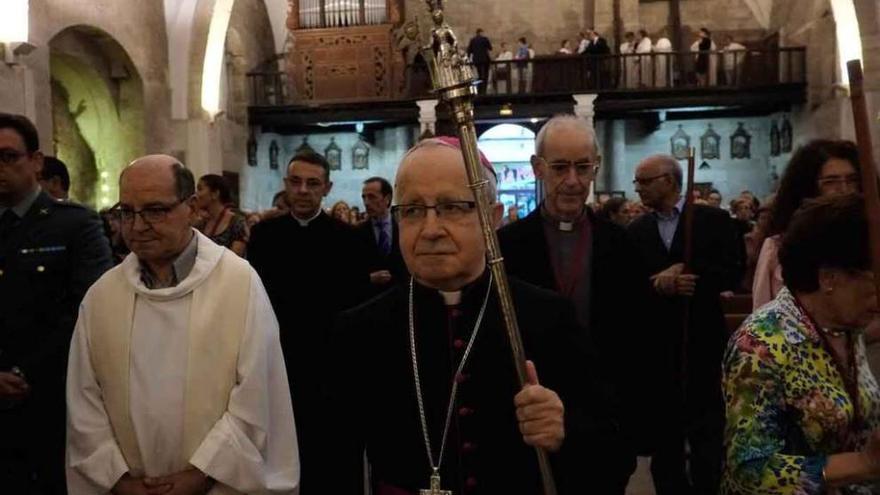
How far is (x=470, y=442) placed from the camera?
2020 mm

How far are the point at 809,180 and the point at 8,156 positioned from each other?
3140 mm

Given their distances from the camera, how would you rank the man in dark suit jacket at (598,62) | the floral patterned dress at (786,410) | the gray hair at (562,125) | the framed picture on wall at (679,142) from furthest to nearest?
1. the framed picture on wall at (679,142)
2. the man in dark suit jacket at (598,62)
3. the gray hair at (562,125)
4. the floral patterned dress at (786,410)

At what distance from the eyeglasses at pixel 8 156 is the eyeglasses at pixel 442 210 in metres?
2.19

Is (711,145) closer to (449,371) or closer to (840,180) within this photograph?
(840,180)

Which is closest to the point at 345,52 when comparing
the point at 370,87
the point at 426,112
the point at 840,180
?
the point at 370,87

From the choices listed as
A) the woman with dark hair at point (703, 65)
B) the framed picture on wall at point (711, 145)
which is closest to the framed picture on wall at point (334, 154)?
the woman with dark hair at point (703, 65)

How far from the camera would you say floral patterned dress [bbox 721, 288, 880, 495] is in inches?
79.4

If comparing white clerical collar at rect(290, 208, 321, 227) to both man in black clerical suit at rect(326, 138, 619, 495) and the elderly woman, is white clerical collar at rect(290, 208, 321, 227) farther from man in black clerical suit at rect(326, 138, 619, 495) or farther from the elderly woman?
the elderly woman

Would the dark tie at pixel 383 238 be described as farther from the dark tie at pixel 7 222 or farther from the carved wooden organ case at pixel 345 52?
the carved wooden organ case at pixel 345 52

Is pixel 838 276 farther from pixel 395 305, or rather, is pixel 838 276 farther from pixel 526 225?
pixel 526 225

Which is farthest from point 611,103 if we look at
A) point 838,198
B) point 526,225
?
point 838,198

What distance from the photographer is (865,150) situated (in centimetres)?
157

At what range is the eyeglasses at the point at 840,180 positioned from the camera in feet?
10.7

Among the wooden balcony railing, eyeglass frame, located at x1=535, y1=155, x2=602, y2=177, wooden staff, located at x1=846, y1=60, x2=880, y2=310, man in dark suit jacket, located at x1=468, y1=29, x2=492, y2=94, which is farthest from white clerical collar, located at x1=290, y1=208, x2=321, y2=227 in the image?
man in dark suit jacket, located at x1=468, y1=29, x2=492, y2=94
